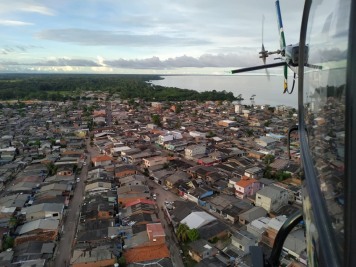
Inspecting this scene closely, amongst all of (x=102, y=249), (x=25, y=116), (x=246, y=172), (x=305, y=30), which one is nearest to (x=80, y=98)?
(x=25, y=116)

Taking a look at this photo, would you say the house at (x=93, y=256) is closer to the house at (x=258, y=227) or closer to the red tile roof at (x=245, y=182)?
the house at (x=258, y=227)

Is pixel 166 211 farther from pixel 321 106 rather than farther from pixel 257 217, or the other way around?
pixel 321 106

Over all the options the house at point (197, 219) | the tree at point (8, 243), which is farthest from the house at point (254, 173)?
the tree at point (8, 243)

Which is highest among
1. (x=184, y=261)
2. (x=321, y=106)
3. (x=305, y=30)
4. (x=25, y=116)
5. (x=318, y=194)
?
(x=305, y=30)

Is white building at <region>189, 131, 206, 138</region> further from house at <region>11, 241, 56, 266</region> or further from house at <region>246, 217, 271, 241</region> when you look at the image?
house at <region>11, 241, 56, 266</region>

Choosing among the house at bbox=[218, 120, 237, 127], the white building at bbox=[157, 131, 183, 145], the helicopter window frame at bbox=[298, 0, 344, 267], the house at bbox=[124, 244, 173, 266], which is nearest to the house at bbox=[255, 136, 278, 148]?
the white building at bbox=[157, 131, 183, 145]
